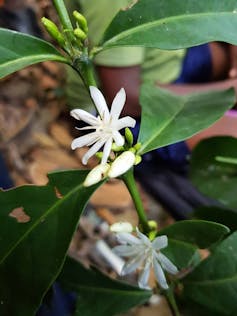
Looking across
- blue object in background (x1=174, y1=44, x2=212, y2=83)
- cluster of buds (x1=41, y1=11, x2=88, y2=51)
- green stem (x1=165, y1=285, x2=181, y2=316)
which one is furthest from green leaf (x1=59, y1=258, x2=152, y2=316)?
blue object in background (x1=174, y1=44, x2=212, y2=83)

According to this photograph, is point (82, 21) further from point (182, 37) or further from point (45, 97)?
point (45, 97)

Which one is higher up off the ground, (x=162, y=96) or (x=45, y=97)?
(x=162, y=96)

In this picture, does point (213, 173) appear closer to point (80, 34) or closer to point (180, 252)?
point (180, 252)

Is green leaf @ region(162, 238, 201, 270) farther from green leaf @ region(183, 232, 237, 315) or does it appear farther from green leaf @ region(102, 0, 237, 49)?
green leaf @ region(102, 0, 237, 49)

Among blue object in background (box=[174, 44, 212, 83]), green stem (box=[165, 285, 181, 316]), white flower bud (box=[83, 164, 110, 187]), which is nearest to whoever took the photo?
white flower bud (box=[83, 164, 110, 187])

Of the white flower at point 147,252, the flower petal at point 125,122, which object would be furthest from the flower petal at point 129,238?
the flower petal at point 125,122

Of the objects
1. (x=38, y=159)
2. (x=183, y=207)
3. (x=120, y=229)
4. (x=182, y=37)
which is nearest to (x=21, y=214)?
(x=120, y=229)
